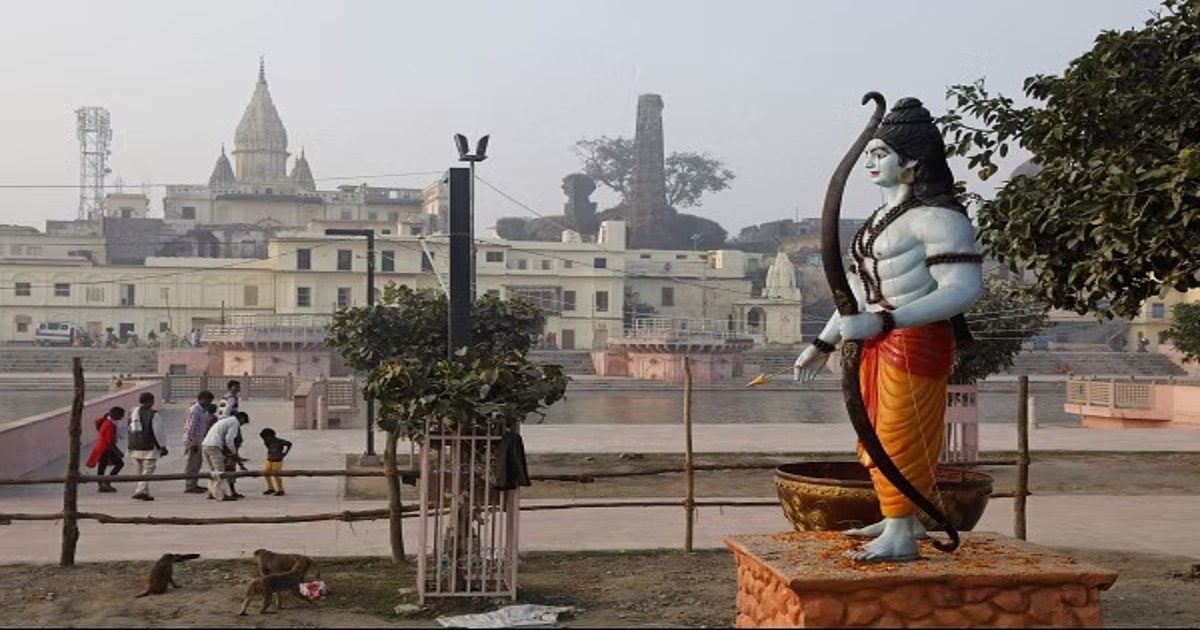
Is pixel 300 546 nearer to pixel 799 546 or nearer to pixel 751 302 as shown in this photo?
pixel 799 546

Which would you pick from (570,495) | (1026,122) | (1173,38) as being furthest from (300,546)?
(1173,38)

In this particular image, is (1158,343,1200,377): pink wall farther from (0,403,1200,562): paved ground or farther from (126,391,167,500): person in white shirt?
(126,391,167,500): person in white shirt

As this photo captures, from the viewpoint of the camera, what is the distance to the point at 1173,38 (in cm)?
912

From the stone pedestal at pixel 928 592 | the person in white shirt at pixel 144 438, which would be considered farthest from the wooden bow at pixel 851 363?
the person in white shirt at pixel 144 438

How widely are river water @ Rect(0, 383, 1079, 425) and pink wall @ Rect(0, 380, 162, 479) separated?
10729mm

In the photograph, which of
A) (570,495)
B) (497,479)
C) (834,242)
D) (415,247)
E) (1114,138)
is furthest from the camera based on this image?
(415,247)

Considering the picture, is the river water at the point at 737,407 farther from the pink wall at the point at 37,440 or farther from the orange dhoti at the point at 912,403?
the orange dhoti at the point at 912,403

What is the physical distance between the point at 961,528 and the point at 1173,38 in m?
4.56

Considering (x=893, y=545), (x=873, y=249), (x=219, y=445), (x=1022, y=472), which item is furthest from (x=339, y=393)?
(x=893, y=545)

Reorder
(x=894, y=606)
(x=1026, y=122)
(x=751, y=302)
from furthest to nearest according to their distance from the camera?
(x=751, y=302)
(x=1026, y=122)
(x=894, y=606)

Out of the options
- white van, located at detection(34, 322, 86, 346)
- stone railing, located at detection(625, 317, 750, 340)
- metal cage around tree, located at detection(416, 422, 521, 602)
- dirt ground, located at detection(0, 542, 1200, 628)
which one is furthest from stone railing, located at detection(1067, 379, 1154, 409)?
white van, located at detection(34, 322, 86, 346)

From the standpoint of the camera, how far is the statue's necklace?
616cm

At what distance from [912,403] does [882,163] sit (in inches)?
51.6

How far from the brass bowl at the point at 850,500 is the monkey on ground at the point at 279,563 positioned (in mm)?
3201
